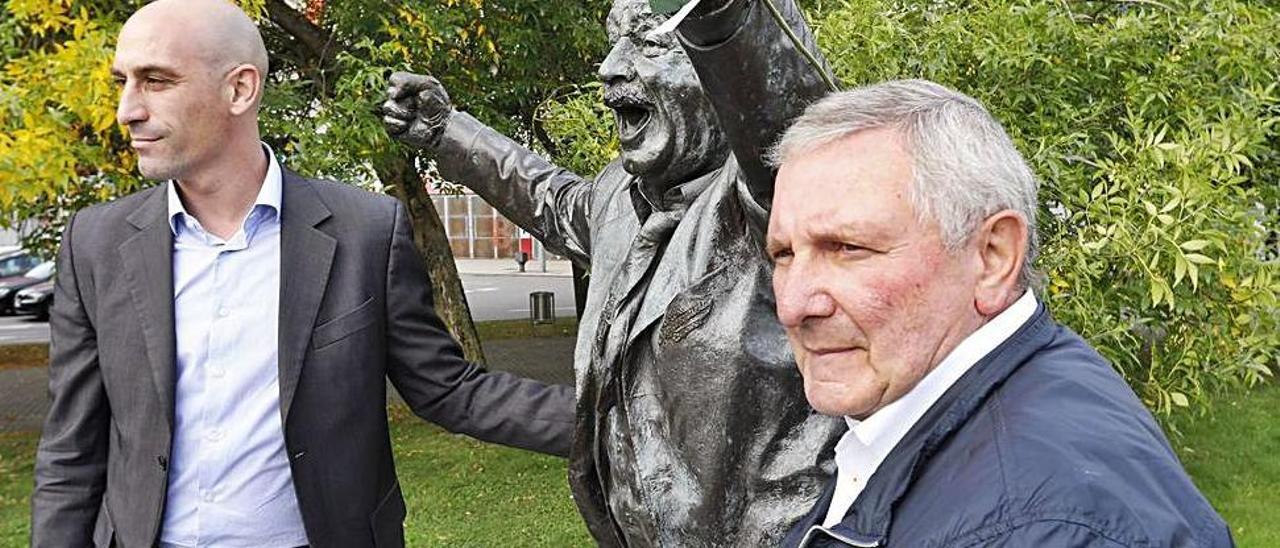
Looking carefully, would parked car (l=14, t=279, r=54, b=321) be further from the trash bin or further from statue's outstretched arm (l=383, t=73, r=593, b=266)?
statue's outstretched arm (l=383, t=73, r=593, b=266)

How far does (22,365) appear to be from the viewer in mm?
17781

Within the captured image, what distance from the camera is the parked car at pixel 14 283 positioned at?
84.0ft

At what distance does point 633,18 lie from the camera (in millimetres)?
2156

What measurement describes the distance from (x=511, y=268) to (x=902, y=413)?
38090 millimetres

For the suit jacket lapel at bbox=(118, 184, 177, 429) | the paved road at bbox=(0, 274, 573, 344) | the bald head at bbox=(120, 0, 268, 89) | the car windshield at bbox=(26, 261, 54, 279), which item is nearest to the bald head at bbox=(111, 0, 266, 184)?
the bald head at bbox=(120, 0, 268, 89)

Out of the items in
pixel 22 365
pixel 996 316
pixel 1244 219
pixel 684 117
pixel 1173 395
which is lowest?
pixel 22 365

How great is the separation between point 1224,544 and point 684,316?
3.34ft

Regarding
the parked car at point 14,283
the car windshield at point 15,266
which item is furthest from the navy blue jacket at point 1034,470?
the car windshield at point 15,266

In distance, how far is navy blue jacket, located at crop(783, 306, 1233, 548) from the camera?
3.88 ft

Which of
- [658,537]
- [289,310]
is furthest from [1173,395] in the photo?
[289,310]

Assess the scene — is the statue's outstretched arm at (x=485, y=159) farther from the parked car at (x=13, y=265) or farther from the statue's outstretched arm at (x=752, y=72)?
the parked car at (x=13, y=265)

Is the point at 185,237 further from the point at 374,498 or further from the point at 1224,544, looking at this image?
the point at 1224,544

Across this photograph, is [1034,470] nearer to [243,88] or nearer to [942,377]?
[942,377]

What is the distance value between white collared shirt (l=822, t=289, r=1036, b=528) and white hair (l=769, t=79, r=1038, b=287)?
71 mm
